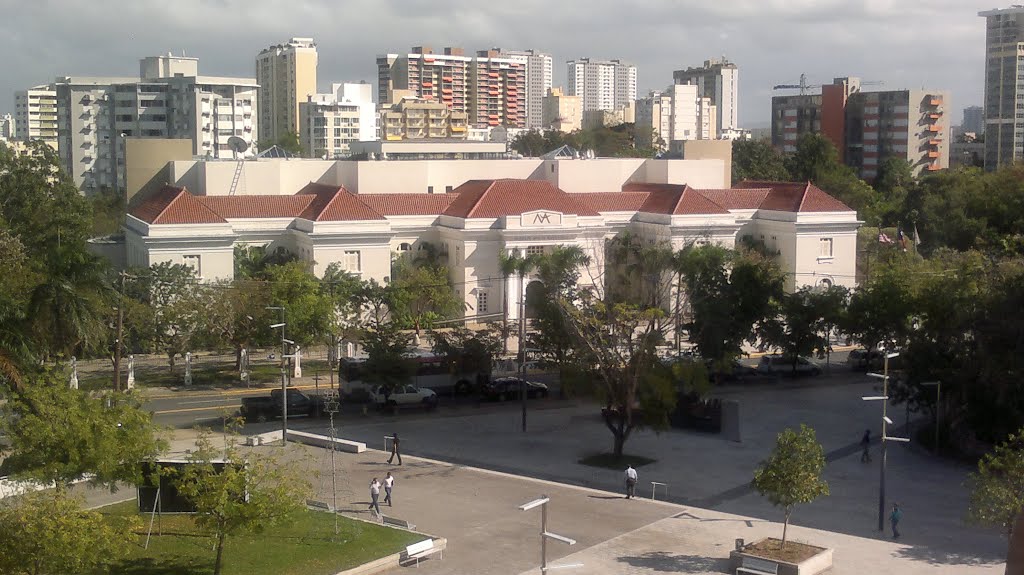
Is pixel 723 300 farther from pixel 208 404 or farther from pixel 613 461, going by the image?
pixel 208 404

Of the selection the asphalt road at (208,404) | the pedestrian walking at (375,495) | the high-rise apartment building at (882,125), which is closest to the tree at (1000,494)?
the pedestrian walking at (375,495)

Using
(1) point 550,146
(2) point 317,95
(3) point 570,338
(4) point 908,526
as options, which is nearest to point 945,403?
(4) point 908,526

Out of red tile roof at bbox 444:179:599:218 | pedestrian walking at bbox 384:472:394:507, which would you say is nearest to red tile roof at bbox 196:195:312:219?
red tile roof at bbox 444:179:599:218

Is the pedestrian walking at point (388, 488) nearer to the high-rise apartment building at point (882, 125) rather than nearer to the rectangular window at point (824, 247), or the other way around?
the rectangular window at point (824, 247)

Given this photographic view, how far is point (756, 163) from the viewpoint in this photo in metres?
113

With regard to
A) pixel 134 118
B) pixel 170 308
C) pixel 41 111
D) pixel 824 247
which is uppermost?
pixel 41 111

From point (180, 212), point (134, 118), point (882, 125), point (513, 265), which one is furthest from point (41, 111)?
point (513, 265)

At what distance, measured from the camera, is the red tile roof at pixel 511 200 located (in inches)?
2564

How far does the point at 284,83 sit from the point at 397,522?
154 m

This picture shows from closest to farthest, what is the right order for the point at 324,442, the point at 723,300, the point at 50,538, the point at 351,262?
1. the point at 50,538
2. the point at 324,442
3. the point at 723,300
4. the point at 351,262

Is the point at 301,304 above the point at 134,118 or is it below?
below

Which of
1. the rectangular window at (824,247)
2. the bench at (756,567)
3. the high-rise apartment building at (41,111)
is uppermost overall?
the high-rise apartment building at (41,111)

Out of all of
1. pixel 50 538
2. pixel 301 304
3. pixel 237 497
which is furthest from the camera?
pixel 301 304

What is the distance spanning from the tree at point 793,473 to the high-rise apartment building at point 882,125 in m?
112
